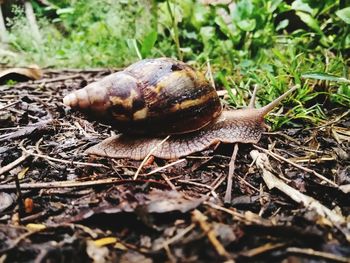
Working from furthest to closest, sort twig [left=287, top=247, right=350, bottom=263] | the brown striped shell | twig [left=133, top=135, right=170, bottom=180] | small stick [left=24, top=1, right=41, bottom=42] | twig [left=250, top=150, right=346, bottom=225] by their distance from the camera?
small stick [left=24, top=1, right=41, bottom=42] → the brown striped shell → twig [left=133, top=135, right=170, bottom=180] → twig [left=250, top=150, right=346, bottom=225] → twig [left=287, top=247, right=350, bottom=263]

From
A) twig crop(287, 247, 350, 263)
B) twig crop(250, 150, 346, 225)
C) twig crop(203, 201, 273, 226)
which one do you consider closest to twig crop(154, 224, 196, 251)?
twig crop(203, 201, 273, 226)

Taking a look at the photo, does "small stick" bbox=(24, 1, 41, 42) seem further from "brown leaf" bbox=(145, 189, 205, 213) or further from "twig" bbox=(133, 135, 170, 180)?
"brown leaf" bbox=(145, 189, 205, 213)

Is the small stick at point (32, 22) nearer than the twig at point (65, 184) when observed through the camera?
No

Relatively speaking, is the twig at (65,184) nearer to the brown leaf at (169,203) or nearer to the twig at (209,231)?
the brown leaf at (169,203)

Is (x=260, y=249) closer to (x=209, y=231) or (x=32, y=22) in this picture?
(x=209, y=231)

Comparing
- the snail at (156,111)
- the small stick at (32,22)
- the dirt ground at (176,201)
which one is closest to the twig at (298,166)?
the dirt ground at (176,201)

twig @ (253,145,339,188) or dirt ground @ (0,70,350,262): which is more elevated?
dirt ground @ (0,70,350,262)

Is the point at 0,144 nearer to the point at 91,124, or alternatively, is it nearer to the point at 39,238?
the point at 91,124

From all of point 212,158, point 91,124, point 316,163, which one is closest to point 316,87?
point 316,163
